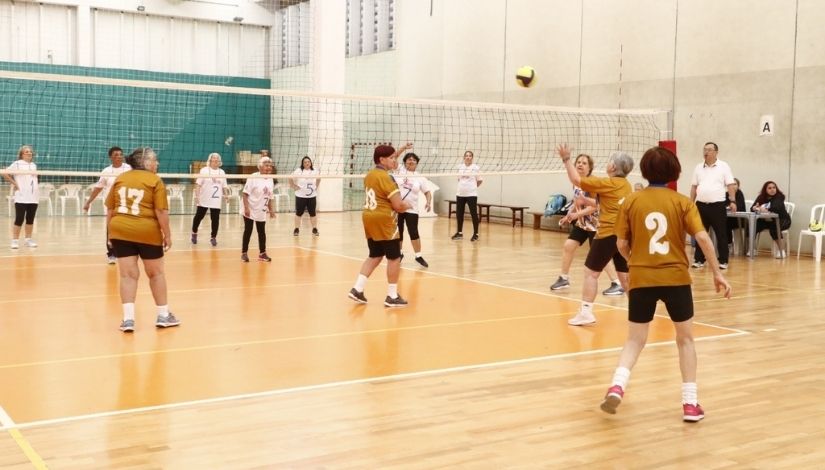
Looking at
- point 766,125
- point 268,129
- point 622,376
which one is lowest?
point 622,376

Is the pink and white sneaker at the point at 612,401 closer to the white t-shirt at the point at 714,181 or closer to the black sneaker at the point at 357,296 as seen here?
the black sneaker at the point at 357,296

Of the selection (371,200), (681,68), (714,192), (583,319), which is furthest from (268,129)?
(583,319)

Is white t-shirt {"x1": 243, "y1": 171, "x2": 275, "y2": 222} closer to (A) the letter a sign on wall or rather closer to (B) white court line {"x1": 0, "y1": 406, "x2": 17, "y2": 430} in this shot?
(B) white court line {"x1": 0, "y1": 406, "x2": 17, "y2": 430}

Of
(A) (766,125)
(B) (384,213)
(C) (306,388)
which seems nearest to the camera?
(C) (306,388)

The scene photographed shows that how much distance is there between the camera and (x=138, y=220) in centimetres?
730

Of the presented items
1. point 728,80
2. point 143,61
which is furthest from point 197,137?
point 728,80

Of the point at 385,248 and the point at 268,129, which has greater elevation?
the point at 268,129

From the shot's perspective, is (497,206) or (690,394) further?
(497,206)

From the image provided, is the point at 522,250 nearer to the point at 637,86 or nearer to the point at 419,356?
the point at 637,86

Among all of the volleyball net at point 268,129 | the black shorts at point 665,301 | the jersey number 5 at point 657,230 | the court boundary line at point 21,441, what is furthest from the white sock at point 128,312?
the volleyball net at point 268,129

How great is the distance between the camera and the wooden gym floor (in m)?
4.53

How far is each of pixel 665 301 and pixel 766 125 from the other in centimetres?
1096

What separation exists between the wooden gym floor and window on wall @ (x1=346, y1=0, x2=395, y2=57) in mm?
16103

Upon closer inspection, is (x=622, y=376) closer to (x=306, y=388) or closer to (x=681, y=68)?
(x=306, y=388)
